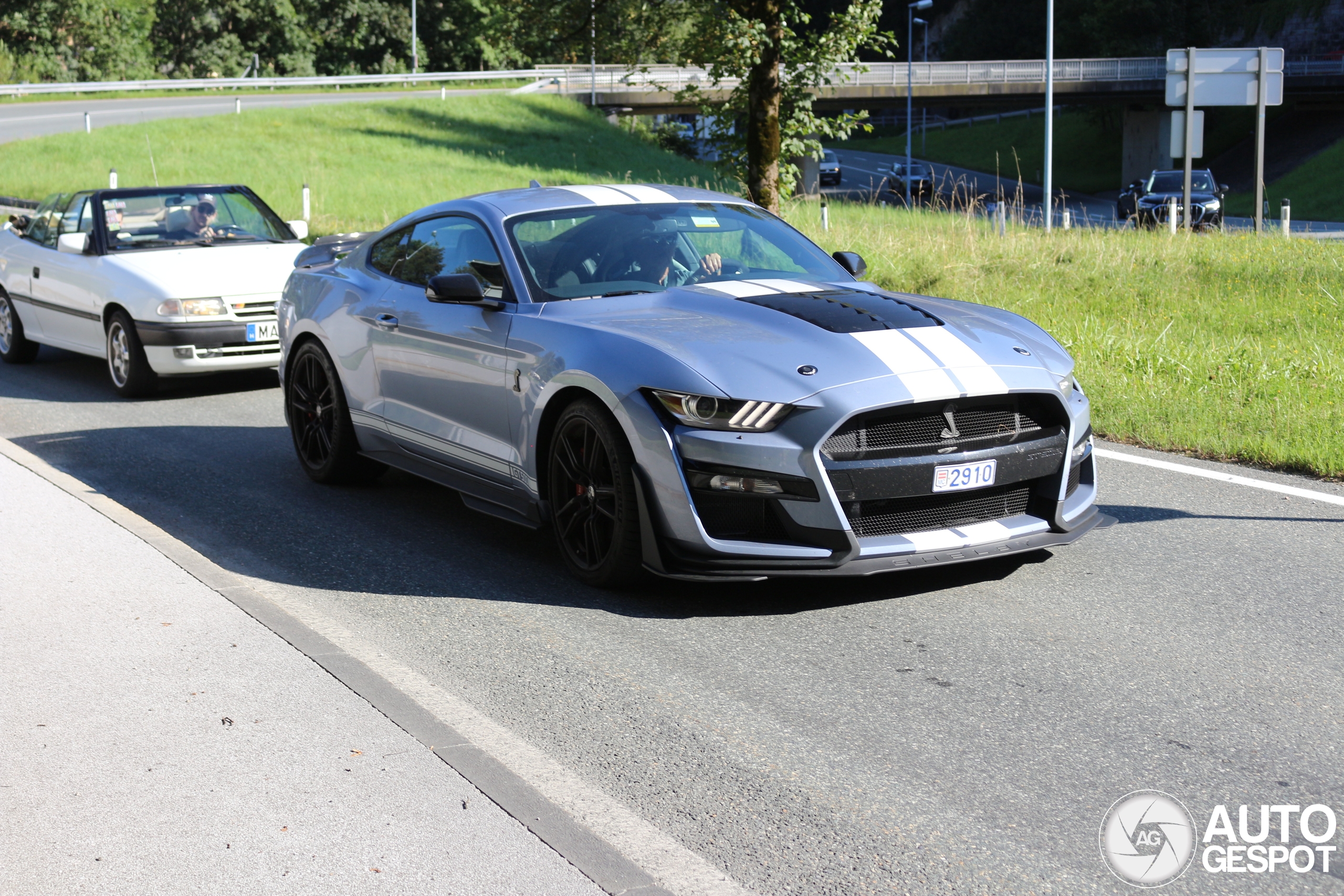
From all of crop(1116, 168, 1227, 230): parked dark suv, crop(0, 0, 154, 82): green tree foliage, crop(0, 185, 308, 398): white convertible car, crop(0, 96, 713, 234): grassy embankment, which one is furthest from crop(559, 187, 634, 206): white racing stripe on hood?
crop(0, 0, 154, 82): green tree foliage

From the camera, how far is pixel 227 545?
645 cm

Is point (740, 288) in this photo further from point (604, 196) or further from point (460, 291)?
point (460, 291)

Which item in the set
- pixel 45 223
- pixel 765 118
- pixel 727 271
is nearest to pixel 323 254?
pixel 727 271

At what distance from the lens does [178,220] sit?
38.8 ft

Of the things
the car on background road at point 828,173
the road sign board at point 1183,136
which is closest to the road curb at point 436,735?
the road sign board at point 1183,136

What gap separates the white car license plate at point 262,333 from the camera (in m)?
10.7

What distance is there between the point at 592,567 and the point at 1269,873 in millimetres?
2951

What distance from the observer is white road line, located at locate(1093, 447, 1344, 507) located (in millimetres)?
6809

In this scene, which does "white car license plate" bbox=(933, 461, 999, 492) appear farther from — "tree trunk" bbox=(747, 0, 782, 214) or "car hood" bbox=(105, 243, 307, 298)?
"tree trunk" bbox=(747, 0, 782, 214)

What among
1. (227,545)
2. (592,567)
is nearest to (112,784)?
(592,567)

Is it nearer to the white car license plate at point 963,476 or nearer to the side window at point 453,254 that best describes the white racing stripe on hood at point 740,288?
the side window at point 453,254

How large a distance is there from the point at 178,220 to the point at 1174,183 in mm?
28111

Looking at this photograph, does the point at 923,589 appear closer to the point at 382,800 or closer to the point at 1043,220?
the point at 382,800

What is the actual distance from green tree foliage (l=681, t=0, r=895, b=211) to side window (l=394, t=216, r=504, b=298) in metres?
10.2
